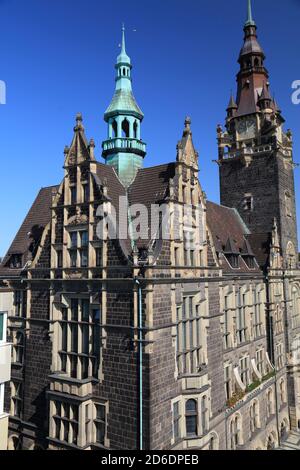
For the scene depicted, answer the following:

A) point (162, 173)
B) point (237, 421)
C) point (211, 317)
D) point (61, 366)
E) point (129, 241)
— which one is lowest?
point (237, 421)

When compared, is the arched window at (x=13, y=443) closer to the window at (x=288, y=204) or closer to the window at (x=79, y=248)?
the window at (x=79, y=248)

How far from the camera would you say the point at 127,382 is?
18.7 m

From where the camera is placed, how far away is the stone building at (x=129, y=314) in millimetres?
18938

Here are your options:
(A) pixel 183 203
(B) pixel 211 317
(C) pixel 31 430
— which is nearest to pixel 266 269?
(B) pixel 211 317

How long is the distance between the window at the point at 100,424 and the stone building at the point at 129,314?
0.08 m

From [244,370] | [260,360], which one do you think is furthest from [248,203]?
[244,370]

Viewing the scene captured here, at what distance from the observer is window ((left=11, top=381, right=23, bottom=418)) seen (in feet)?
79.7

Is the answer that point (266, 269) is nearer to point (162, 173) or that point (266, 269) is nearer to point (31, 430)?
point (162, 173)

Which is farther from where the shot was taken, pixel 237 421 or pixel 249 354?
pixel 249 354

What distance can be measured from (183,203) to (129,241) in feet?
13.4

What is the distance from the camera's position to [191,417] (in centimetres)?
2081

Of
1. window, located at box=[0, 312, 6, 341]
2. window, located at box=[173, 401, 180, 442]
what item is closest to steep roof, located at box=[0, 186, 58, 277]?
window, located at box=[0, 312, 6, 341]

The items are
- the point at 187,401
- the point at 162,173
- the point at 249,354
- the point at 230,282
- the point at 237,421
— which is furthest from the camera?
the point at 249,354

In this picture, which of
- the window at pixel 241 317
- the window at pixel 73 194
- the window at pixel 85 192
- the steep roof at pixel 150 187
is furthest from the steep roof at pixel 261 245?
the window at pixel 73 194
